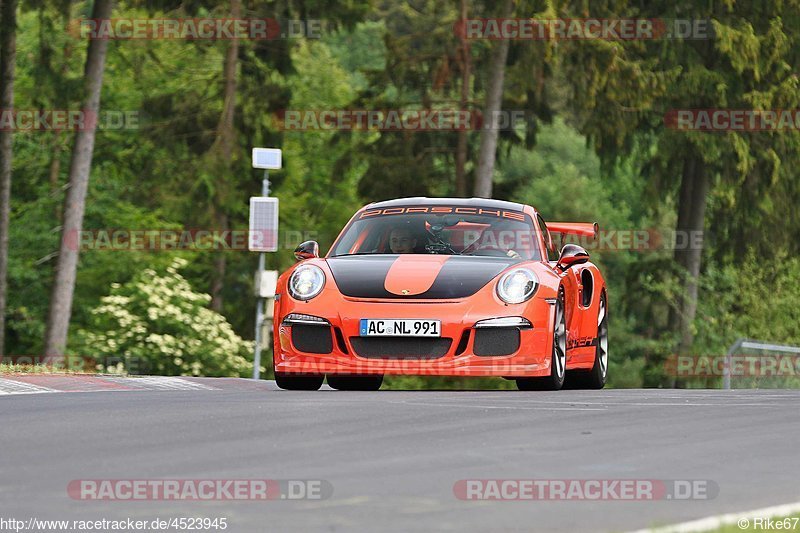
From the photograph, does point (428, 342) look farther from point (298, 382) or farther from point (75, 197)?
point (75, 197)

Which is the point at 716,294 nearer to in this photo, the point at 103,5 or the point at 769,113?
the point at 769,113

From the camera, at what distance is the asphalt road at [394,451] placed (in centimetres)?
720

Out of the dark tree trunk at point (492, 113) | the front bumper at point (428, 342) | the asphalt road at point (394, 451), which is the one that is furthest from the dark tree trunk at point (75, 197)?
the asphalt road at point (394, 451)

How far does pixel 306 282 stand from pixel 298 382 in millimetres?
1000

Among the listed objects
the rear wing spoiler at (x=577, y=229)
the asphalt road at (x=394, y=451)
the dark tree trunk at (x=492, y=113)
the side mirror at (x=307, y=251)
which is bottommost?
the asphalt road at (x=394, y=451)

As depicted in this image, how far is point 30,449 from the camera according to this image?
913 cm

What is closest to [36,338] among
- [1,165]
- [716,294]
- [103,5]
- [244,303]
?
[244,303]

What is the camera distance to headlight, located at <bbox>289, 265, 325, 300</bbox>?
1349 cm

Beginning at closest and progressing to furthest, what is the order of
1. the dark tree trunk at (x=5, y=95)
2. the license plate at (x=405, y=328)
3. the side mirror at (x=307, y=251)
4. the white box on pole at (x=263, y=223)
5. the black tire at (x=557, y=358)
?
the license plate at (x=405, y=328)
the black tire at (x=557, y=358)
the side mirror at (x=307, y=251)
the dark tree trunk at (x=5, y=95)
the white box on pole at (x=263, y=223)

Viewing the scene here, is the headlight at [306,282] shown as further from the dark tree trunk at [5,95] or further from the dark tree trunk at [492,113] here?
the dark tree trunk at [5,95]

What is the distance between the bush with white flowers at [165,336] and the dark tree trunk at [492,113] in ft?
20.8

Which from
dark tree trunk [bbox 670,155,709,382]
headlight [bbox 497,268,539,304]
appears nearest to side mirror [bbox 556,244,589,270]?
headlight [bbox 497,268,539,304]

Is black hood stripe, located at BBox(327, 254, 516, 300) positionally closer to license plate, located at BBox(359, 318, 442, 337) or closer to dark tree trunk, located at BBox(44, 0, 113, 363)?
license plate, located at BBox(359, 318, 442, 337)

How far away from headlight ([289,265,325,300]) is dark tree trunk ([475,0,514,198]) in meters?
21.7
